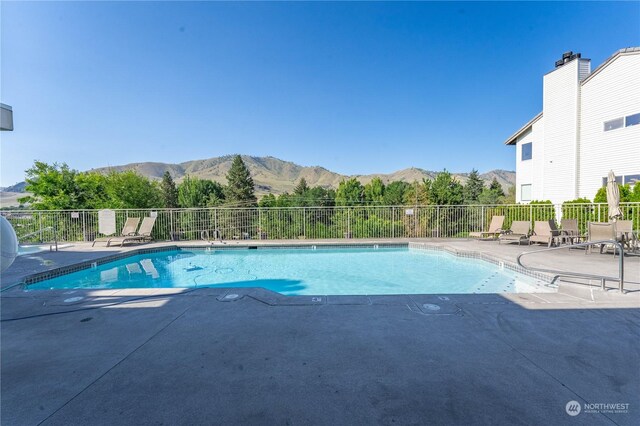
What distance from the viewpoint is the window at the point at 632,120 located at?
1143 cm

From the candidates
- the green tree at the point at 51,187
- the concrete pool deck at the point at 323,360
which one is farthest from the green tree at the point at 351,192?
the concrete pool deck at the point at 323,360

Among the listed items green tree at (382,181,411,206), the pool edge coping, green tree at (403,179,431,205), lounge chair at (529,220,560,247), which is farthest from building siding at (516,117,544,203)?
green tree at (382,181,411,206)

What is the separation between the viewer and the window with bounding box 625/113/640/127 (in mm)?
11427

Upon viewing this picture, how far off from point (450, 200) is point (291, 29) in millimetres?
19980

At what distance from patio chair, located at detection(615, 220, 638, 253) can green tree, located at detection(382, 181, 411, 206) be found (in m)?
22.6

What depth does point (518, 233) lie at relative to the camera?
31.6 feet

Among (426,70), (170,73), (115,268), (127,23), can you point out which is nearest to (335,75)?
(426,70)

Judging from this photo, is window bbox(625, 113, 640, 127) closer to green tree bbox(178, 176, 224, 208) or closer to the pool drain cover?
the pool drain cover

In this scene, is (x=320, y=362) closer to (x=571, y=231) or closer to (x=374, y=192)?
(x=571, y=231)

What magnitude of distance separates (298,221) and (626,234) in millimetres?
9788

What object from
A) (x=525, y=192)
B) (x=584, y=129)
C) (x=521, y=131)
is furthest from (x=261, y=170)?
(x=584, y=129)

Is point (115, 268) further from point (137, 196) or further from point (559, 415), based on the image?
point (137, 196)

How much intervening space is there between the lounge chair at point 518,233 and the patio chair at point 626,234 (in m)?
2.17

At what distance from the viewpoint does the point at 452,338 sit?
107 inches
